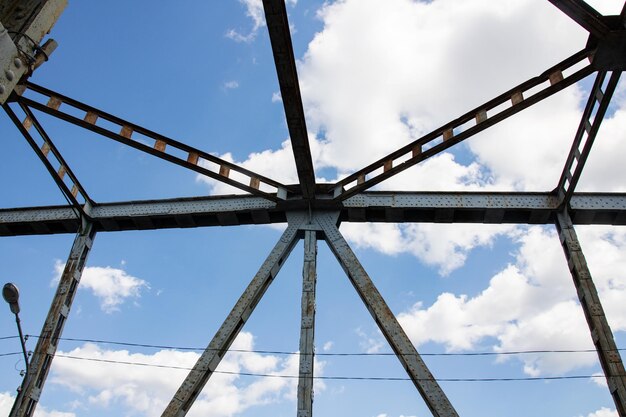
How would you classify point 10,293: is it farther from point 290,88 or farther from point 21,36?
point 21,36

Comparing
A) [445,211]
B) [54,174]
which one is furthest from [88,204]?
[445,211]

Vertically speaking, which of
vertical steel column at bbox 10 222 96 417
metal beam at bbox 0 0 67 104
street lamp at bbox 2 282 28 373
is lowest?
metal beam at bbox 0 0 67 104

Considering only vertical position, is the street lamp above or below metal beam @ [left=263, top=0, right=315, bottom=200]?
below

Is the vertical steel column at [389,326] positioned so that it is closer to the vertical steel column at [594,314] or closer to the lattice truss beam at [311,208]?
the lattice truss beam at [311,208]

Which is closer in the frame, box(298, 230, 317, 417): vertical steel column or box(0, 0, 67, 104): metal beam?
box(0, 0, 67, 104): metal beam

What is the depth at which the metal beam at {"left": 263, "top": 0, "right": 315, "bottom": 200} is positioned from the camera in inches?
318

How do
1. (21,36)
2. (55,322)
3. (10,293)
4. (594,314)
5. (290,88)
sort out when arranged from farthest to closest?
(55,322)
(594,314)
(290,88)
(10,293)
(21,36)

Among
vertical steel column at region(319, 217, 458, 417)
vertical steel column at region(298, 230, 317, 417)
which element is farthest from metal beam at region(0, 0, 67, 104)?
vertical steel column at region(319, 217, 458, 417)

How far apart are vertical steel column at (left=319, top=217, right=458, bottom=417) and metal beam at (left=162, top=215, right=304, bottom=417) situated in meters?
1.02

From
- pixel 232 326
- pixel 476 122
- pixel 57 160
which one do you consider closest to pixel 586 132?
pixel 476 122

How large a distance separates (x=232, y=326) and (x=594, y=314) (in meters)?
7.39

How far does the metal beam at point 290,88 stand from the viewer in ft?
26.5

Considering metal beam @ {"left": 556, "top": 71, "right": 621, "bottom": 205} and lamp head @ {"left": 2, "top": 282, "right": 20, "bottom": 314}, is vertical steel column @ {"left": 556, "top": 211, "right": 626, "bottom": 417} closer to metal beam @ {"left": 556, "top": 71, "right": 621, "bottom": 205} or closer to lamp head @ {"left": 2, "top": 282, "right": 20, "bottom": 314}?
metal beam @ {"left": 556, "top": 71, "right": 621, "bottom": 205}

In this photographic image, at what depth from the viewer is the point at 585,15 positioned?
8133 millimetres
